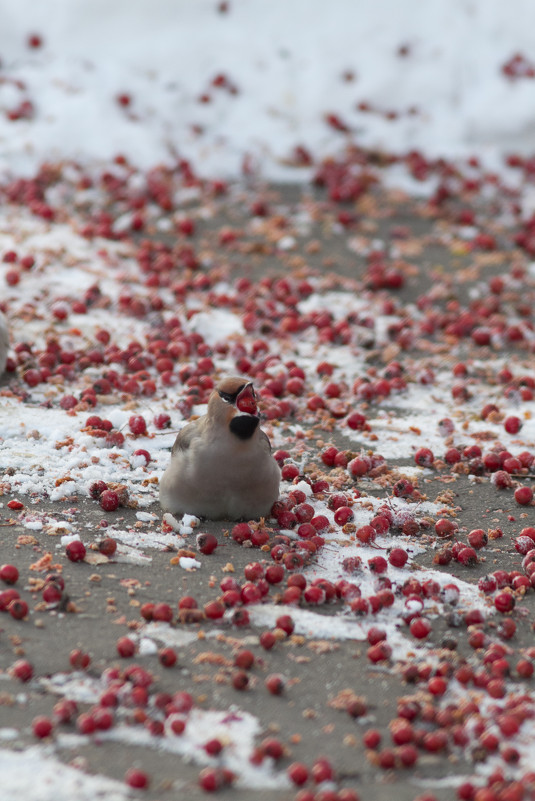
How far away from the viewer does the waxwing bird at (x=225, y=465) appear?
13.8ft

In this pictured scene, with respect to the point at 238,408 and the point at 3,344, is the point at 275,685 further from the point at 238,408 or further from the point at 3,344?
the point at 3,344

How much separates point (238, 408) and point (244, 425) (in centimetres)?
9

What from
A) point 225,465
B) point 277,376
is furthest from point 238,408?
point 277,376

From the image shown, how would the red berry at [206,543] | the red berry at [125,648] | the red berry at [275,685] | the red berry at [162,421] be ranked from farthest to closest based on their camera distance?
the red berry at [162,421], the red berry at [206,543], the red berry at [125,648], the red berry at [275,685]

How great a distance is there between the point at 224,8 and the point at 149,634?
34.0ft

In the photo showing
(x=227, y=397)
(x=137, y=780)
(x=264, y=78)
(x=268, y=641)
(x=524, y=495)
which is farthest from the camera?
(x=264, y=78)

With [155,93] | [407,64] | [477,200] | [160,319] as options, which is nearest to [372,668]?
[160,319]

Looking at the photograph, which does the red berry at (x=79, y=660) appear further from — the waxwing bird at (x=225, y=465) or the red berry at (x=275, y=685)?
the waxwing bird at (x=225, y=465)

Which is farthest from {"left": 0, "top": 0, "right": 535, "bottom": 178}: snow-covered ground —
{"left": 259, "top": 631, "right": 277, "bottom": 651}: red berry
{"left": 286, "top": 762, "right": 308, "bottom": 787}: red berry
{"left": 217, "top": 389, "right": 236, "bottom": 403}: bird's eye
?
{"left": 286, "top": 762, "right": 308, "bottom": 787}: red berry

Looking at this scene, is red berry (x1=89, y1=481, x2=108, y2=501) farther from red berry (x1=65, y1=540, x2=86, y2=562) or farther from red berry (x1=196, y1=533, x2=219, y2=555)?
red berry (x1=196, y1=533, x2=219, y2=555)

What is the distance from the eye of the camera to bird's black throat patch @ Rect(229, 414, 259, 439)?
13.6 feet

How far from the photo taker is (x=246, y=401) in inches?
165

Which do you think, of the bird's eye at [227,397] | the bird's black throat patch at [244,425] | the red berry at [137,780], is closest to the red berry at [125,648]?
the red berry at [137,780]

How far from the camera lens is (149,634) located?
354cm
